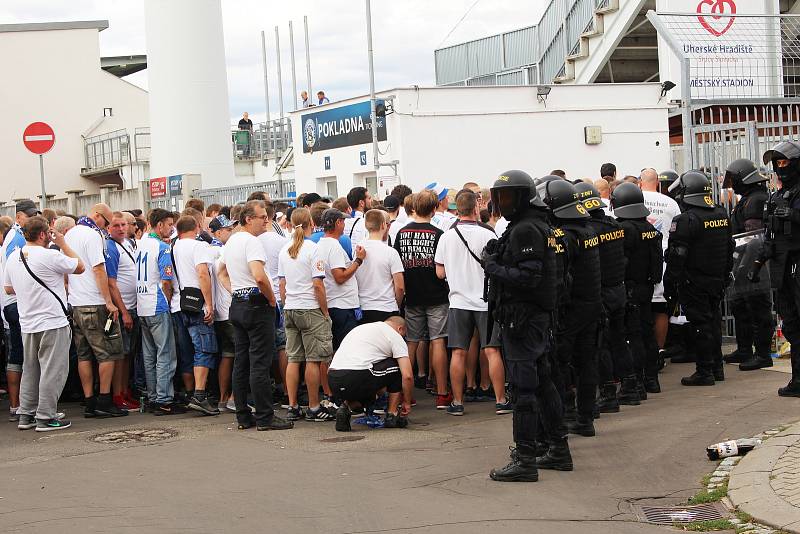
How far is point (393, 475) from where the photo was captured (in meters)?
7.94

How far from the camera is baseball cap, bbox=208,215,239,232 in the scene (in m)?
11.9

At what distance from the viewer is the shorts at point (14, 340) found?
37.9 feet

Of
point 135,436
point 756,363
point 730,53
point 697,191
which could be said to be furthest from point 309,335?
point 730,53

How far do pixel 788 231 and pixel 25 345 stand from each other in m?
7.30

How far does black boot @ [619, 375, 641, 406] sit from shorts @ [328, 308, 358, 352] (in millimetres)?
2688

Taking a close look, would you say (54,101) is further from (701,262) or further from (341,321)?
(701,262)

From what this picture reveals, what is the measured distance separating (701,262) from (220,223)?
515cm

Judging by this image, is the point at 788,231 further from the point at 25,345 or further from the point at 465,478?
the point at 25,345

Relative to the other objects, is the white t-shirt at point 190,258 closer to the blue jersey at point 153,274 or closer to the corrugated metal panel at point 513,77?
the blue jersey at point 153,274

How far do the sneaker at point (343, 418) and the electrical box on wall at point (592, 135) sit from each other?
1205 centimetres

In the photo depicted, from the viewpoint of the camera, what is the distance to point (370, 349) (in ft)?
31.4

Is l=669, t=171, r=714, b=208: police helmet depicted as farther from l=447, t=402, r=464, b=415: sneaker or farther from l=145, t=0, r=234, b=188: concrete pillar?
l=145, t=0, r=234, b=188: concrete pillar

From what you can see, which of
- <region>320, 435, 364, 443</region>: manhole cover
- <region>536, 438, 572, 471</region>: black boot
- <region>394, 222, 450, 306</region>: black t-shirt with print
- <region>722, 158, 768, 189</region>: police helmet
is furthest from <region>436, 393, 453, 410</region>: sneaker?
<region>722, 158, 768, 189</region>: police helmet

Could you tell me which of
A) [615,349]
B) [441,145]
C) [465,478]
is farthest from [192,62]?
[465,478]
